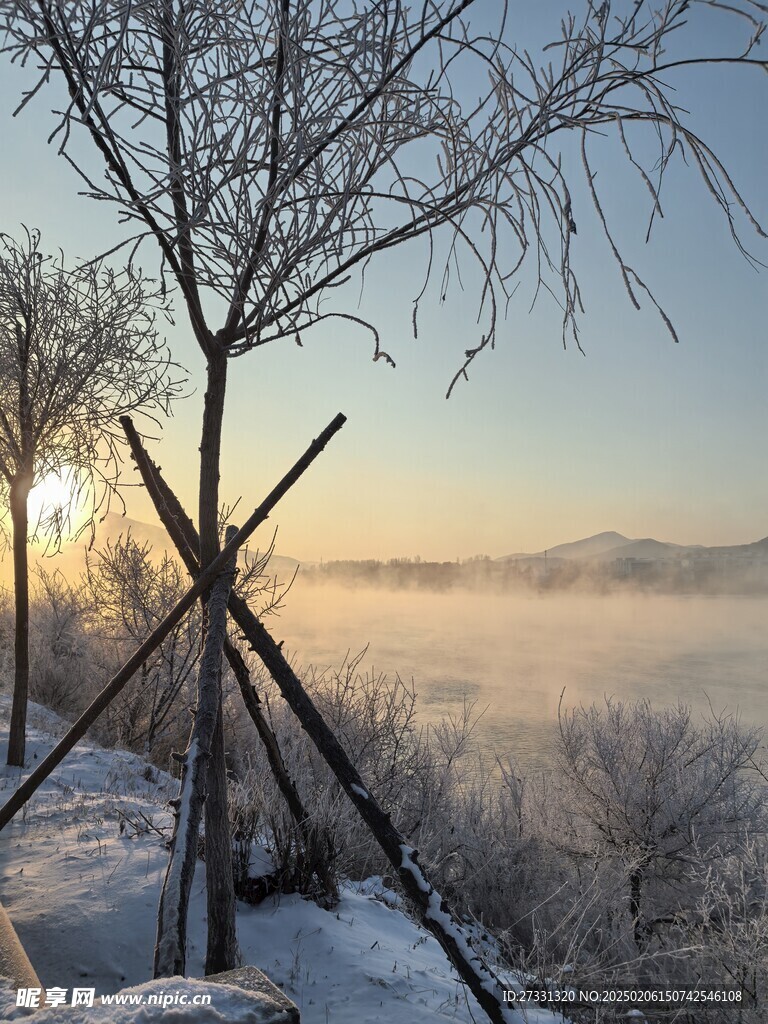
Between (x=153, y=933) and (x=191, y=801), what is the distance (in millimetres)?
967

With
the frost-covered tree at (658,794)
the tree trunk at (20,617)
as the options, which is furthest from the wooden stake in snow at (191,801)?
the frost-covered tree at (658,794)

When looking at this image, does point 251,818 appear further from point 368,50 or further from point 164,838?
point 368,50

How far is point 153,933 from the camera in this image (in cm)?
284

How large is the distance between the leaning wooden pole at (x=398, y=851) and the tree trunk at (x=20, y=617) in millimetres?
3999

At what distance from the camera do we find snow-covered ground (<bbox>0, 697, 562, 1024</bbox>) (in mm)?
2623

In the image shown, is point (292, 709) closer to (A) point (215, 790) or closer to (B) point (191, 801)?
(A) point (215, 790)

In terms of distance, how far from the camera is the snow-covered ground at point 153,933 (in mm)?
2623

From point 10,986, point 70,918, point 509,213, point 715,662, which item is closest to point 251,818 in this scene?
point 70,918

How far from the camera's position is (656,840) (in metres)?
10.9

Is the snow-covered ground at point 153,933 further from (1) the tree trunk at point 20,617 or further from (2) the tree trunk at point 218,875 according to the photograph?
(1) the tree trunk at point 20,617

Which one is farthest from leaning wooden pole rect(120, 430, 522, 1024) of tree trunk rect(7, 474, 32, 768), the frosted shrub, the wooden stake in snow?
the frosted shrub

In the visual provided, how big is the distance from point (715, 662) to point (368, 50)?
9160 centimetres

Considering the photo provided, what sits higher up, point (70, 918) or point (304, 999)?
point (70, 918)

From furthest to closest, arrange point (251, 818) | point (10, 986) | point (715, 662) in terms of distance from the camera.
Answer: point (715, 662)
point (251, 818)
point (10, 986)
